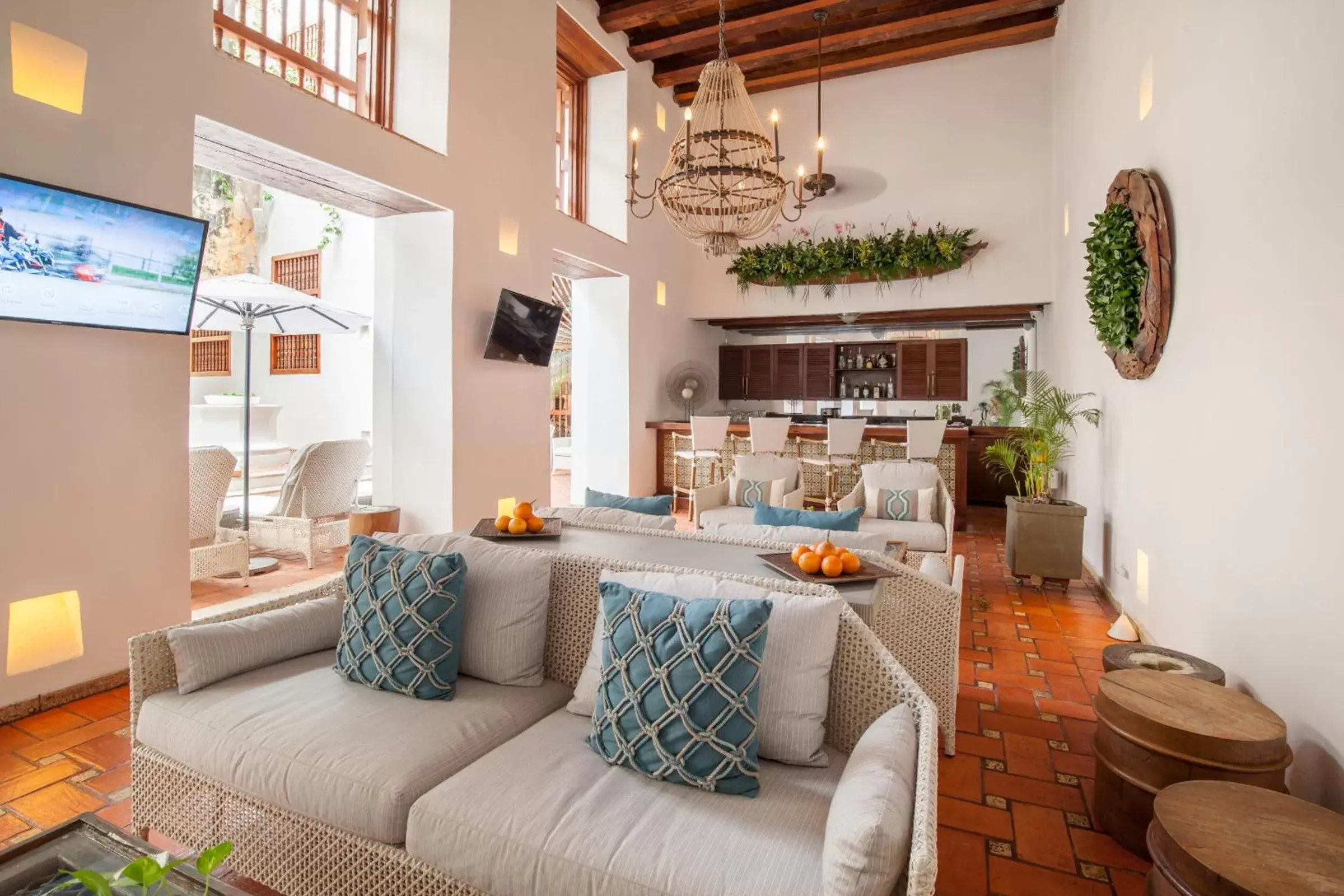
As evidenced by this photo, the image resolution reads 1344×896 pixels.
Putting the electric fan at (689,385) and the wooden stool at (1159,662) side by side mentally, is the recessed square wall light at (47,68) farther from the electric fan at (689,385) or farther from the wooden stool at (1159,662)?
the electric fan at (689,385)

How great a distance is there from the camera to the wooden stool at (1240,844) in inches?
50.0

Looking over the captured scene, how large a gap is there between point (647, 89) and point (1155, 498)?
6316 mm

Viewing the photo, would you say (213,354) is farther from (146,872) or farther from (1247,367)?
(1247,367)

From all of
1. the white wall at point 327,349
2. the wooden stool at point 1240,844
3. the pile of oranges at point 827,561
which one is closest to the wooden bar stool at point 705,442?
the white wall at point 327,349

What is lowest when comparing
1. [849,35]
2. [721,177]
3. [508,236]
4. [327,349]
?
[327,349]

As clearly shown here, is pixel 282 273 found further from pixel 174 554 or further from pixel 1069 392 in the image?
pixel 1069 392

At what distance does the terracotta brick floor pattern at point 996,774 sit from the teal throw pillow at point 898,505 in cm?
106

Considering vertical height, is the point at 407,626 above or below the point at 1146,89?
below

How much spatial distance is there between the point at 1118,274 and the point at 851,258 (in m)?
4.39

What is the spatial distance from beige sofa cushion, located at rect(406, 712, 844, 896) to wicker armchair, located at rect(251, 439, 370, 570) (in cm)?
387

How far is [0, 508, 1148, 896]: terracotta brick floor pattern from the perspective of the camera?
1.88m

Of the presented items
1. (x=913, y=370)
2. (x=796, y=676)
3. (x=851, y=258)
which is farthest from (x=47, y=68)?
(x=913, y=370)

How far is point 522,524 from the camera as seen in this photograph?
2.55 meters

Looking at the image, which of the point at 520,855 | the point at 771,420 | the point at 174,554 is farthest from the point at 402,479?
the point at 520,855
